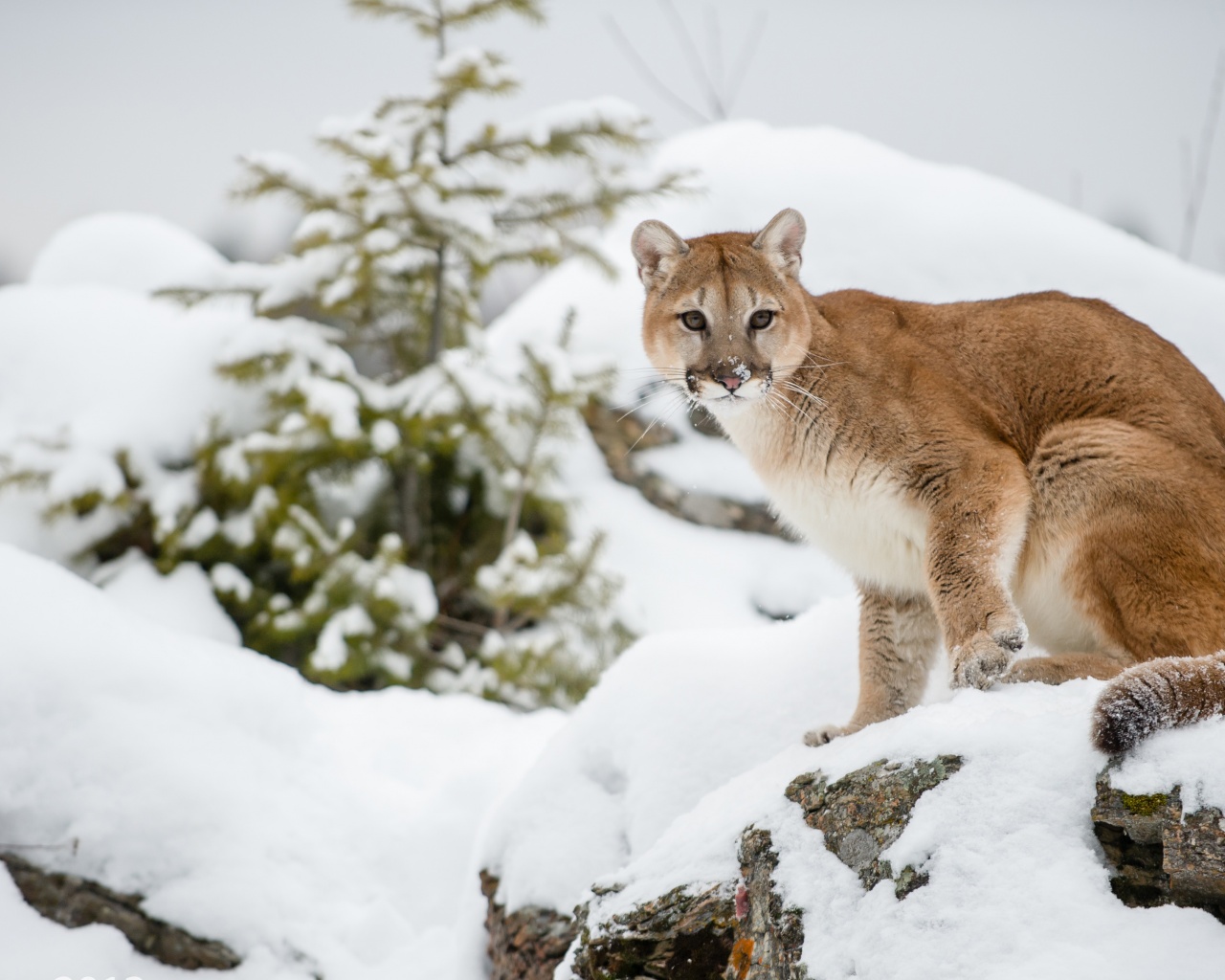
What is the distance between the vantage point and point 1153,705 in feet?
6.82

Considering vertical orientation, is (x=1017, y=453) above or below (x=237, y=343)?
above

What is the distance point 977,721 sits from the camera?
2457 mm

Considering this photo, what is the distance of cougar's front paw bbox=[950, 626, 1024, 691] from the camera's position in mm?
2965

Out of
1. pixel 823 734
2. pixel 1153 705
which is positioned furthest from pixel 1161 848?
pixel 823 734

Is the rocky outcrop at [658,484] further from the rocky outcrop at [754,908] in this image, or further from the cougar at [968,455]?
the rocky outcrop at [754,908]

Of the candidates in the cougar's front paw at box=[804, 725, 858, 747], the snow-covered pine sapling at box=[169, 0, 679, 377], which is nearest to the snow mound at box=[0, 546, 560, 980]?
the cougar's front paw at box=[804, 725, 858, 747]

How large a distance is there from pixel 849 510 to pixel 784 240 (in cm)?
112

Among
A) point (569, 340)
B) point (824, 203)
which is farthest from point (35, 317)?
point (824, 203)

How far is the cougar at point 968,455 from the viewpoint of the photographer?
10.2ft

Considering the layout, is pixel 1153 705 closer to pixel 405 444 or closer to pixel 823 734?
pixel 823 734

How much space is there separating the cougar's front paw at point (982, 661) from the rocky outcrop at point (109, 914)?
257 cm

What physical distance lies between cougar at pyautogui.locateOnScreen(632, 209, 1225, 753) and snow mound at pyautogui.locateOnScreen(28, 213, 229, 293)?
7.18 metres

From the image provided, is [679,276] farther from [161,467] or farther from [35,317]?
[35,317]

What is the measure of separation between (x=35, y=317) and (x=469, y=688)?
4.70 metres
